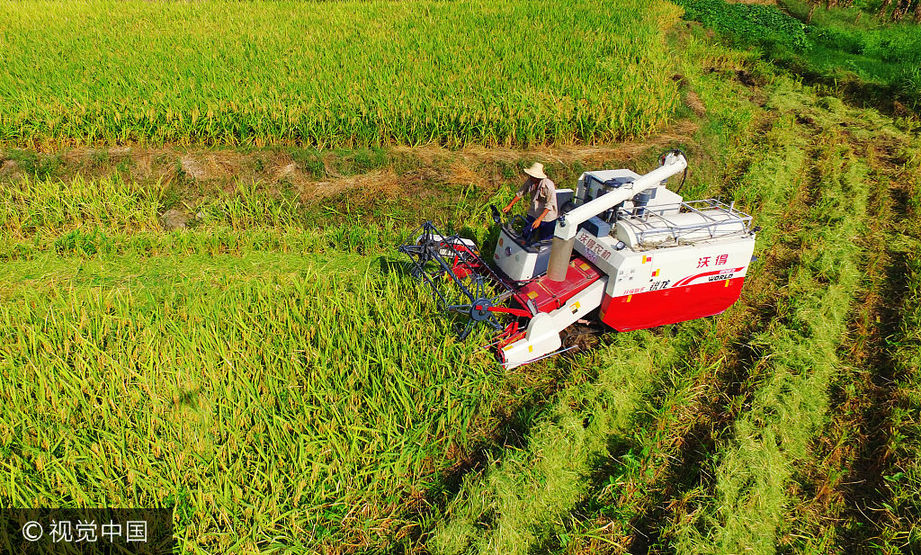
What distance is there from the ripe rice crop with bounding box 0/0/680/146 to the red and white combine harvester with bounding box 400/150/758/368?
3.21m

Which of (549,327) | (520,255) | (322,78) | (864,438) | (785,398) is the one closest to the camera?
(864,438)

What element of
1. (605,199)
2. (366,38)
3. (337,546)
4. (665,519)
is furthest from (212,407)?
(366,38)

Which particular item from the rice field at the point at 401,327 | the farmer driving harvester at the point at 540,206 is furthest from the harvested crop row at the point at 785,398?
the farmer driving harvester at the point at 540,206

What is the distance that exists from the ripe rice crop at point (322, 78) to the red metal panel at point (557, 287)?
3.72 metres

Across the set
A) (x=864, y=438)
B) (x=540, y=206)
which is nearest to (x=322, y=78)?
(x=540, y=206)

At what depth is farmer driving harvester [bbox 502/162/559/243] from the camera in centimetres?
578

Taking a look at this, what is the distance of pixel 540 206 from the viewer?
5.95 metres

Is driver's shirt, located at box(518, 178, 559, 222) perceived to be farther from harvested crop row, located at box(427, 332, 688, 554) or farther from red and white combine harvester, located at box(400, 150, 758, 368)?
harvested crop row, located at box(427, 332, 688, 554)

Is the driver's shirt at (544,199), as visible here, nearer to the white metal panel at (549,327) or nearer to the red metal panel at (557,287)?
the red metal panel at (557,287)

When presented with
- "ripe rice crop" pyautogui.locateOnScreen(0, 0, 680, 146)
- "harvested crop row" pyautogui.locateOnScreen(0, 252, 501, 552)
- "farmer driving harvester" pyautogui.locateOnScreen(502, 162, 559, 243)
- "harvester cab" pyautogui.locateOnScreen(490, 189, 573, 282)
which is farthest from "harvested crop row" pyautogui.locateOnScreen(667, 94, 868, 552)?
"ripe rice crop" pyautogui.locateOnScreen(0, 0, 680, 146)

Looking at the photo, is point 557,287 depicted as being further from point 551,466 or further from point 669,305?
point 551,466

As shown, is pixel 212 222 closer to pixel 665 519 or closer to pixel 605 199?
pixel 605 199

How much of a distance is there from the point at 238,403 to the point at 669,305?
4.66 metres

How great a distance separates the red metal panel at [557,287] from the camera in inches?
221
